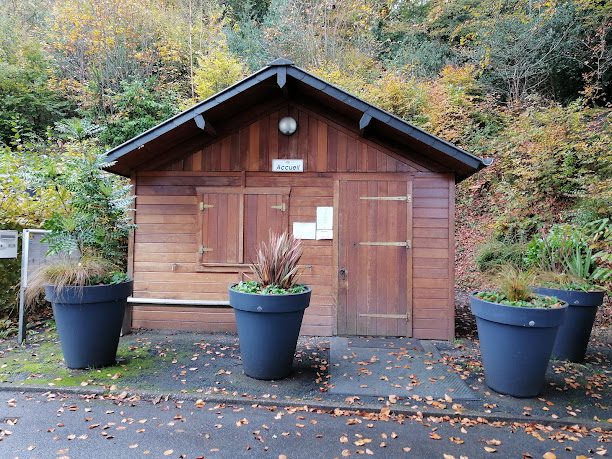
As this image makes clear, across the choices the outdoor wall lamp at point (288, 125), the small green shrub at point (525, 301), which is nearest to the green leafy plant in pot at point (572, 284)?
the small green shrub at point (525, 301)

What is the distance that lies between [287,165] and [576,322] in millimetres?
3949

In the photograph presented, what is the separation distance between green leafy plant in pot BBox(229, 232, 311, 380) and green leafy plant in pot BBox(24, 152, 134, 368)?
1329 millimetres

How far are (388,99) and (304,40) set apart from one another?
4.62 m

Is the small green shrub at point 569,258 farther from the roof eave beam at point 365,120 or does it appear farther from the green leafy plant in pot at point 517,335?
the roof eave beam at point 365,120

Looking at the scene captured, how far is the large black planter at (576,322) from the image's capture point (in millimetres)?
4043

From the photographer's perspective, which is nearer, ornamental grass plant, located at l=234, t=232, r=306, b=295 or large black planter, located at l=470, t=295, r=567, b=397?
large black planter, located at l=470, t=295, r=567, b=397

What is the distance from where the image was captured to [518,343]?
3.11m

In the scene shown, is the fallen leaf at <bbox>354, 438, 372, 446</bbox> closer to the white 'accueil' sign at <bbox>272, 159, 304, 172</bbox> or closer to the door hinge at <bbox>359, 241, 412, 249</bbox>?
the door hinge at <bbox>359, 241, 412, 249</bbox>

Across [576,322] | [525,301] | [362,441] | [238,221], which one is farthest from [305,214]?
[576,322]

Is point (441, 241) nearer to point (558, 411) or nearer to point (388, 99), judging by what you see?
point (558, 411)

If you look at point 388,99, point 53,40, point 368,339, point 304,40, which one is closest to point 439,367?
point 368,339

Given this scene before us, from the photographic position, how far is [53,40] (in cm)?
1182

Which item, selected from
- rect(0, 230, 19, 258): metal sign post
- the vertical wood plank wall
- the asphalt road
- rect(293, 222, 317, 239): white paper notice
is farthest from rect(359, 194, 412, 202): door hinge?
rect(0, 230, 19, 258): metal sign post

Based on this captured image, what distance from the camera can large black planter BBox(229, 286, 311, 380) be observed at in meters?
3.34
